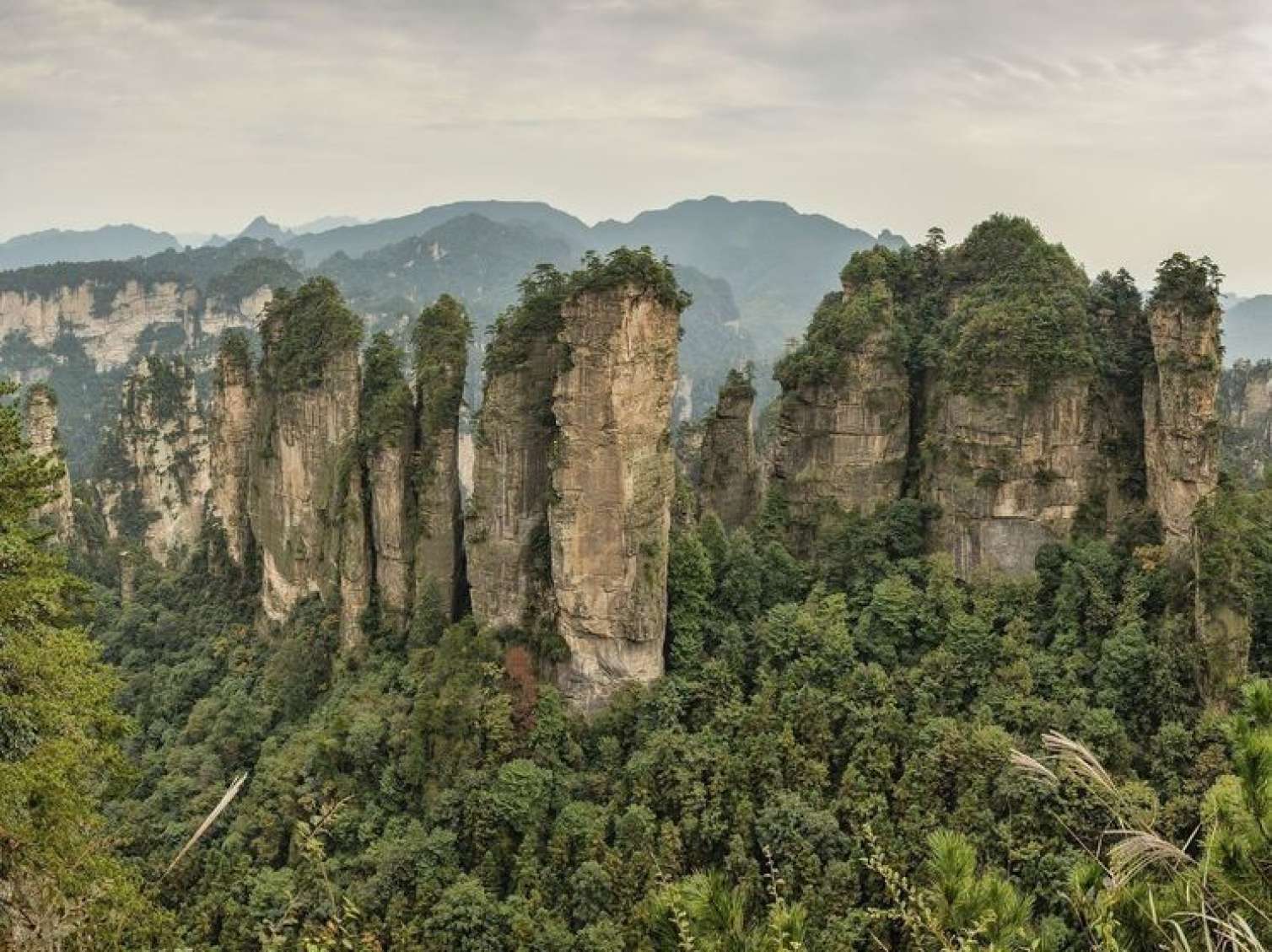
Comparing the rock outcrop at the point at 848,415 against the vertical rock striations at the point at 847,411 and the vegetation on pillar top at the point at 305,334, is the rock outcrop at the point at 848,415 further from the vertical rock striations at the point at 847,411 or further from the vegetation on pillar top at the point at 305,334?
the vegetation on pillar top at the point at 305,334

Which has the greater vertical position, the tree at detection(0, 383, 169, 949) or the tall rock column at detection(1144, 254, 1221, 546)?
the tall rock column at detection(1144, 254, 1221, 546)

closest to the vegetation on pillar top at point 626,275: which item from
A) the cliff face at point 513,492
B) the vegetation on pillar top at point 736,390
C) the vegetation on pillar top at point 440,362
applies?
the cliff face at point 513,492

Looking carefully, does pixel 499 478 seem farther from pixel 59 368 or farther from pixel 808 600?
pixel 59 368

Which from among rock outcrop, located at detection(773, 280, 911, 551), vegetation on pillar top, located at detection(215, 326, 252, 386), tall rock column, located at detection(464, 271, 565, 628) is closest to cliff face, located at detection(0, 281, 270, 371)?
vegetation on pillar top, located at detection(215, 326, 252, 386)

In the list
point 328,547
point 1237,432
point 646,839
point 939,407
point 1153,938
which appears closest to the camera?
point 1153,938

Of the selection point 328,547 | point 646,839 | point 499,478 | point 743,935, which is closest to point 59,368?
point 328,547

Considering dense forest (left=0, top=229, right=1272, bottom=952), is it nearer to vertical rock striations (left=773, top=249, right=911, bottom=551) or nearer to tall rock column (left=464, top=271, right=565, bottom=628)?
vertical rock striations (left=773, top=249, right=911, bottom=551)
